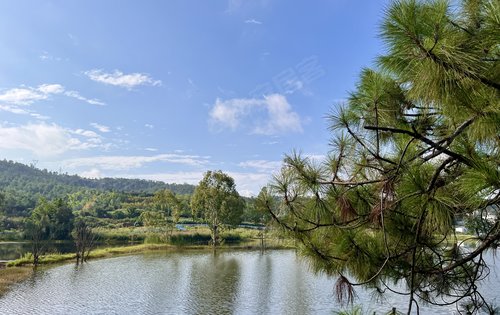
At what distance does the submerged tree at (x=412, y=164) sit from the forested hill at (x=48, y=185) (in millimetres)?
69163

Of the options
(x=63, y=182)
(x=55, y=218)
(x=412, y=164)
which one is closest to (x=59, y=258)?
(x=55, y=218)

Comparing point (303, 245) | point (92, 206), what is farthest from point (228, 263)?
point (92, 206)

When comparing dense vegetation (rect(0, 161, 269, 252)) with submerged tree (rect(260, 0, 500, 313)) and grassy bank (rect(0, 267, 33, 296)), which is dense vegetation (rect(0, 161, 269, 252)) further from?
grassy bank (rect(0, 267, 33, 296))

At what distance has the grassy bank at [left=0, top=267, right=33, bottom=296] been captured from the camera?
15.7 m

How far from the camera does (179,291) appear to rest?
15.9 m

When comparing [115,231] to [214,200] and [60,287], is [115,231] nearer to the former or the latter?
[214,200]

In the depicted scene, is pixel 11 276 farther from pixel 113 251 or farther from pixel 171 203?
pixel 171 203

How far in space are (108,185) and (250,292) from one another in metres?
148

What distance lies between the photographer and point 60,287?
16.1 meters

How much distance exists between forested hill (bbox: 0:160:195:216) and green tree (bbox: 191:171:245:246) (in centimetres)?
4050

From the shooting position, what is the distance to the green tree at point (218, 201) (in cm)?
3638

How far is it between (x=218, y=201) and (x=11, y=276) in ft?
66.6

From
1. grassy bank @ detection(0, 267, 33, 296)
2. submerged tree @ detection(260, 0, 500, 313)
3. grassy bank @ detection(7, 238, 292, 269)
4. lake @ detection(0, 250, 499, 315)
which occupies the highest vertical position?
submerged tree @ detection(260, 0, 500, 313)

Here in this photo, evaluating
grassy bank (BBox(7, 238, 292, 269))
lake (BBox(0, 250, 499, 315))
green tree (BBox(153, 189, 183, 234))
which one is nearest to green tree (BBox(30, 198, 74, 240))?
green tree (BBox(153, 189, 183, 234))
